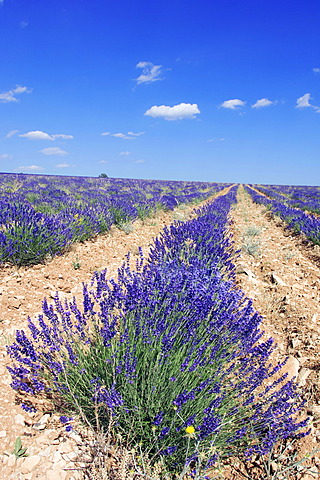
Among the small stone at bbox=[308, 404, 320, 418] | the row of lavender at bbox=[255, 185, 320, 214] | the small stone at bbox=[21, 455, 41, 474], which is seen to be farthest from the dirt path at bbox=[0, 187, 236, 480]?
the row of lavender at bbox=[255, 185, 320, 214]

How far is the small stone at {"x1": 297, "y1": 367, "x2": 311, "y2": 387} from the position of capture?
230 cm

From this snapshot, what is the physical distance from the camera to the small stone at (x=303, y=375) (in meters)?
2.30

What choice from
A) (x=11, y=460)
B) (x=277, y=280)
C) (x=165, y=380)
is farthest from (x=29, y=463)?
(x=277, y=280)

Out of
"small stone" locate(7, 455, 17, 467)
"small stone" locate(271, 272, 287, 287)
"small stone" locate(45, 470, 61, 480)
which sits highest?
"small stone" locate(271, 272, 287, 287)

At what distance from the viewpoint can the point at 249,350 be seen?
1874mm

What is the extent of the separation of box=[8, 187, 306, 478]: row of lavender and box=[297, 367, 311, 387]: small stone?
0.28 meters

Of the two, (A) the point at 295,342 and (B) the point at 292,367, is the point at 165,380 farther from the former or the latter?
(A) the point at 295,342

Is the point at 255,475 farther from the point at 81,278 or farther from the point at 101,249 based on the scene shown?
the point at 101,249

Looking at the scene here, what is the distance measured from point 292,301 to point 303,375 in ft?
4.73

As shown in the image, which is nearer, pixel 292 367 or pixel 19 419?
pixel 19 419

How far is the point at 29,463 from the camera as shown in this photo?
1530 millimetres

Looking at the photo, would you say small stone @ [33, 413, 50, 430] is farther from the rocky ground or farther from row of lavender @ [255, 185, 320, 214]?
row of lavender @ [255, 185, 320, 214]

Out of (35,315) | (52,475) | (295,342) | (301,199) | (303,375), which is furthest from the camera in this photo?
(301,199)

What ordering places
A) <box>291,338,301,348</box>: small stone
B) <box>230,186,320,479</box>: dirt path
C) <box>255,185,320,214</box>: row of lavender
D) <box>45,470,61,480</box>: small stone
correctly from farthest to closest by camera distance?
<box>255,185,320,214</box>: row of lavender < <box>291,338,301,348</box>: small stone < <box>230,186,320,479</box>: dirt path < <box>45,470,61,480</box>: small stone
